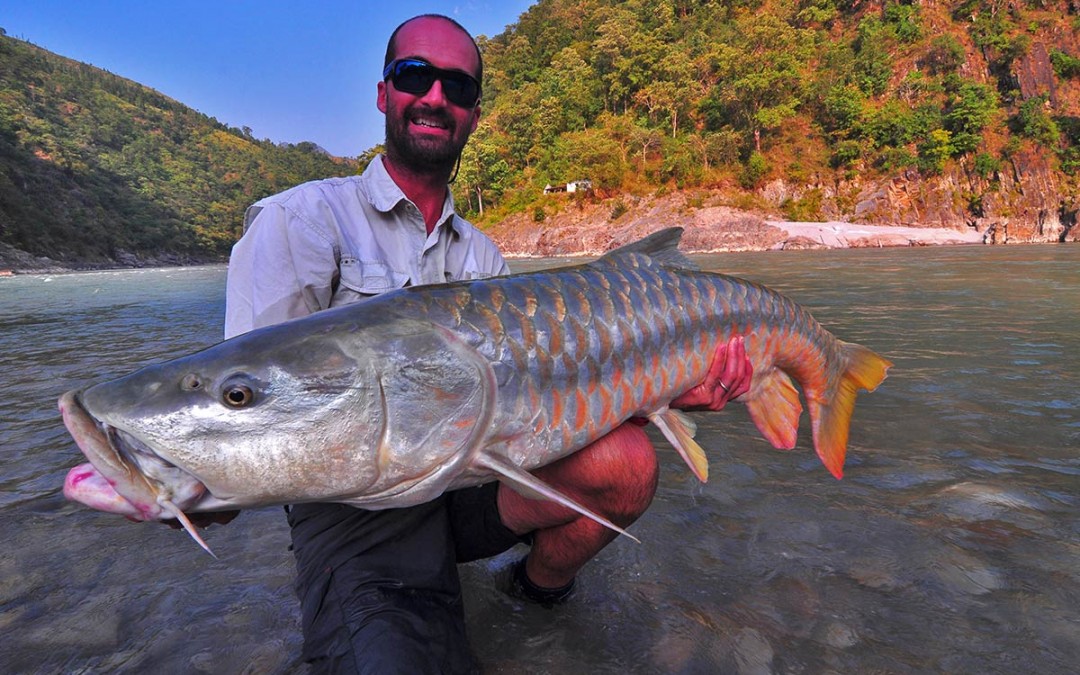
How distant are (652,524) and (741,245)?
2844 centimetres

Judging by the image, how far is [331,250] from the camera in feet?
6.82

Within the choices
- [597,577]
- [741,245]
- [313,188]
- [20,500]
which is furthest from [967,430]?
[741,245]

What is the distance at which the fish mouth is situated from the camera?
1170 mm

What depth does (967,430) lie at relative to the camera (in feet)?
11.6

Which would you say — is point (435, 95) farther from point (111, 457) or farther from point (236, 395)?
point (111, 457)

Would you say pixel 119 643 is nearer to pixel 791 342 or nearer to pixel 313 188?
pixel 313 188

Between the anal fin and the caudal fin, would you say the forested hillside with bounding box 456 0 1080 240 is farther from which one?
the anal fin

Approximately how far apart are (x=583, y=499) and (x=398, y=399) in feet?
2.89

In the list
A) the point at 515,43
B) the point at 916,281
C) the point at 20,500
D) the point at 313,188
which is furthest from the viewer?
the point at 515,43

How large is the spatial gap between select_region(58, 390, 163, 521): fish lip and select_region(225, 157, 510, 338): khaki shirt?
29.5 inches

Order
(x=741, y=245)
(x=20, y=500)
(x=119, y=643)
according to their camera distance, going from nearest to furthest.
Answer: (x=119, y=643) → (x=20, y=500) → (x=741, y=245)

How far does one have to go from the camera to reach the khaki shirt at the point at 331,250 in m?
1.95

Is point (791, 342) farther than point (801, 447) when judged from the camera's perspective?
No

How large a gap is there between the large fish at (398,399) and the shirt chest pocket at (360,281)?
58 cm
